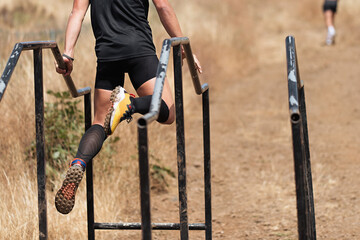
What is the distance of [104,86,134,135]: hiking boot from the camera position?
10.2ft

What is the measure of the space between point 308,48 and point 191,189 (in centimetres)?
844

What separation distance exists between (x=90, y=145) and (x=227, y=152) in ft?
13.6

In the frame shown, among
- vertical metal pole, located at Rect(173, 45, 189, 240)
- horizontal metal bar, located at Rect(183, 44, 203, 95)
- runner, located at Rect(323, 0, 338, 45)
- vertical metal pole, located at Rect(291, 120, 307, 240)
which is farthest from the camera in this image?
runner, located at Rect(323, 0, 338, 45)

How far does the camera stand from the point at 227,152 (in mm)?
7117

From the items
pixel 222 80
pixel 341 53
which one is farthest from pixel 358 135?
pixel 341 53

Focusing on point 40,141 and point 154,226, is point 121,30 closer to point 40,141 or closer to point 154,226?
point 40,141

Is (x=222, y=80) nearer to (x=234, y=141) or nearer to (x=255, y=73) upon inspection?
(x=255, y=73)


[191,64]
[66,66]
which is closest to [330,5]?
[191,64]

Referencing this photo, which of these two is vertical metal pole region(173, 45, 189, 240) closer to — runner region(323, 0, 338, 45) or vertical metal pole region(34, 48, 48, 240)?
vertical metal pole region(34, 48, 48, 240)

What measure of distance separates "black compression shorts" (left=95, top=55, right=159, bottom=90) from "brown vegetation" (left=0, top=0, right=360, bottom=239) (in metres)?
1.05

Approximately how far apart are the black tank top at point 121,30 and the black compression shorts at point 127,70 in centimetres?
3

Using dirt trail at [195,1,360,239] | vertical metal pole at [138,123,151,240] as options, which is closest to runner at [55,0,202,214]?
vertical metal pole at [138,123,151,240]

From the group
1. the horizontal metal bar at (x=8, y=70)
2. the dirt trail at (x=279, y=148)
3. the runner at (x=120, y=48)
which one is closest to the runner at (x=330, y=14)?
the dirt trail at (x=279, y=148)

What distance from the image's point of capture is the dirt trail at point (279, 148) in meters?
5.07
